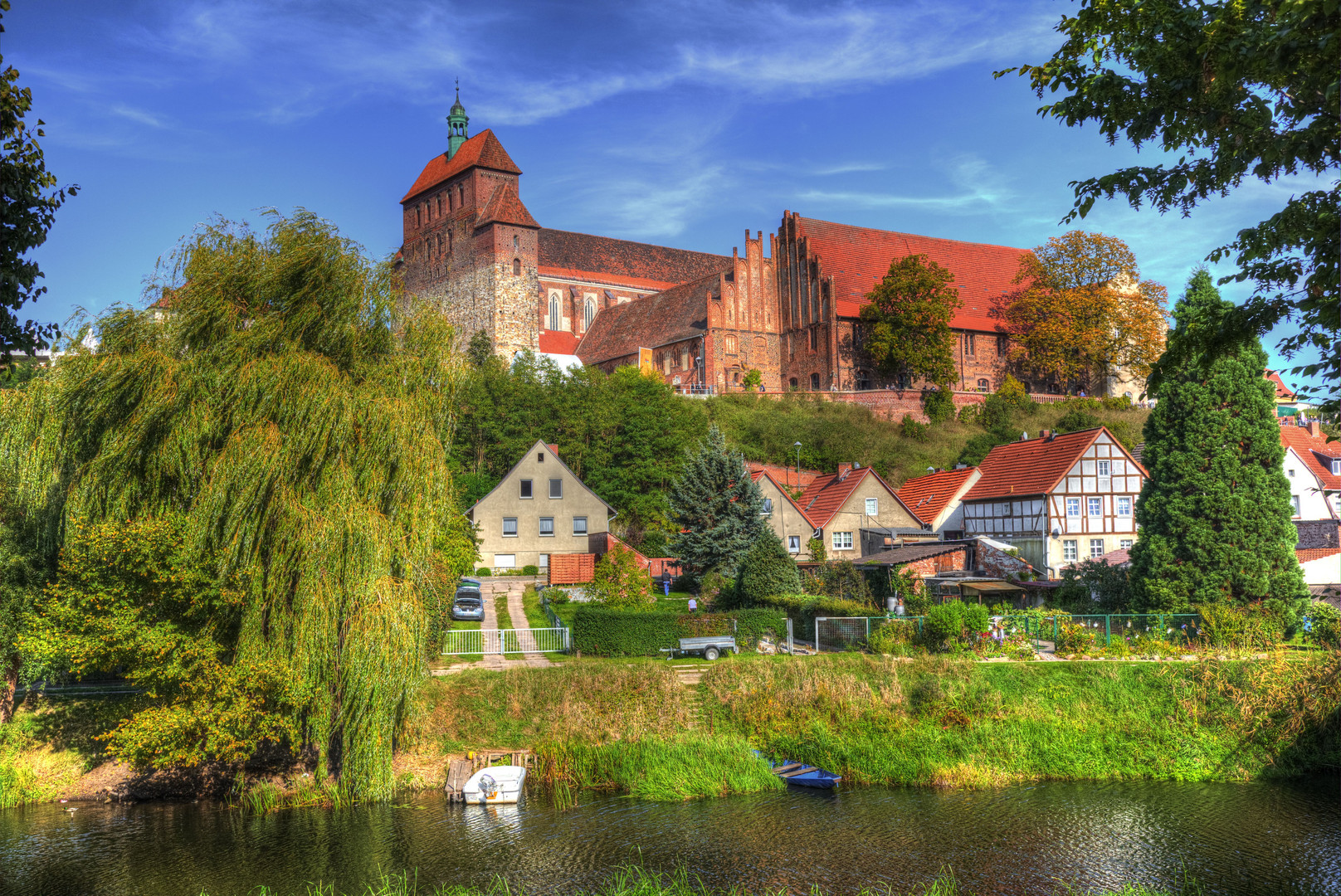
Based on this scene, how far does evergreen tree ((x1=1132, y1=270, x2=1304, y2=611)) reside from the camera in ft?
90.4

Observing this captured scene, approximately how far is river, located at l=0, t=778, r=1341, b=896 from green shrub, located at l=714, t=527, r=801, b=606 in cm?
1194

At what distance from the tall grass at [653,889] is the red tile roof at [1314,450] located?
40704 mm

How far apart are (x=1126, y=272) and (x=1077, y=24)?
213ft

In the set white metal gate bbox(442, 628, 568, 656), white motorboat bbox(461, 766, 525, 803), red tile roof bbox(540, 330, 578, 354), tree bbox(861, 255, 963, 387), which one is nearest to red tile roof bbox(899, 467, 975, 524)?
tree bbox(861, 255, 963, 387)

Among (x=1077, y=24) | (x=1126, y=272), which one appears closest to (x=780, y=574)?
(x=1077, y=24)

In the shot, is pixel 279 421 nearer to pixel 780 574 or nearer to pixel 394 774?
pixel 394 774

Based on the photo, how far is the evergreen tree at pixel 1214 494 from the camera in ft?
90.4

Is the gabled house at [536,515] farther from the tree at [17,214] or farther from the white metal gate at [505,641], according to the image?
the tree at [17,214]

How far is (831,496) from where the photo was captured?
158ft

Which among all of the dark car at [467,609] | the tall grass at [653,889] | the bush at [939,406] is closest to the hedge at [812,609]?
the dark car at [467,609]

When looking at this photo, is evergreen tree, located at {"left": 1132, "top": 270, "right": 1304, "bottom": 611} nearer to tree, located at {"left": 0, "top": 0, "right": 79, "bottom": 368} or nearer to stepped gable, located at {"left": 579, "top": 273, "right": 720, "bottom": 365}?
tree, located at {"left": 0, "top": 0, "right": 79, "bottom": 368}

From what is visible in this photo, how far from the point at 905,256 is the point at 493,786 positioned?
6408 cm

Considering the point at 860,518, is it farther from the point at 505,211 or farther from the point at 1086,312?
the point at 505,211

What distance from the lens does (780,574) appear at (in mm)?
32656
